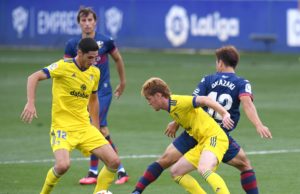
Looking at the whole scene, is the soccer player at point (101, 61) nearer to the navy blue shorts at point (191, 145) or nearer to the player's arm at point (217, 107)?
the navy blue shorts at point (191, 145)

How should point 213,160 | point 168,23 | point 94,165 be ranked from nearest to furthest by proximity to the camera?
point 213,160
point 94,165
point 168,23

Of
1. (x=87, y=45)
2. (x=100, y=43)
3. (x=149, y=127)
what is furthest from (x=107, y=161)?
(x=149, y=127)

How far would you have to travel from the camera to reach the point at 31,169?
13.9m

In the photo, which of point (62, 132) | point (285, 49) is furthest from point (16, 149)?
point (285, 49)

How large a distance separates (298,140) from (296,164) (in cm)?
236

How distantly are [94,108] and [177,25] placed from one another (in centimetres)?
2321

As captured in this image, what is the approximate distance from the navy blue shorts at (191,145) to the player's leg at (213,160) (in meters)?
0.23

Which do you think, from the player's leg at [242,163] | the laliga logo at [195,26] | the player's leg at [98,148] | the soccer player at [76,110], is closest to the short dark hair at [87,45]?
the soccer player at [76,110]

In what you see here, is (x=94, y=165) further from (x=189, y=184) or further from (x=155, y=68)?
(x=155, y=68)

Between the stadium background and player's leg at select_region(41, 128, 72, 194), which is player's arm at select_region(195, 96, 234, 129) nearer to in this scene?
player's leg at select_region(41, 128, 72, 194)

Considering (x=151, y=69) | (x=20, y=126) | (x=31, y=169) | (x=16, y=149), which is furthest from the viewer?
(x=151, y=69)

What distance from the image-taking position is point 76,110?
37.8ft

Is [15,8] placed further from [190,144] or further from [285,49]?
[190,144]

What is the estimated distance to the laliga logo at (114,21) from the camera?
36.6m
